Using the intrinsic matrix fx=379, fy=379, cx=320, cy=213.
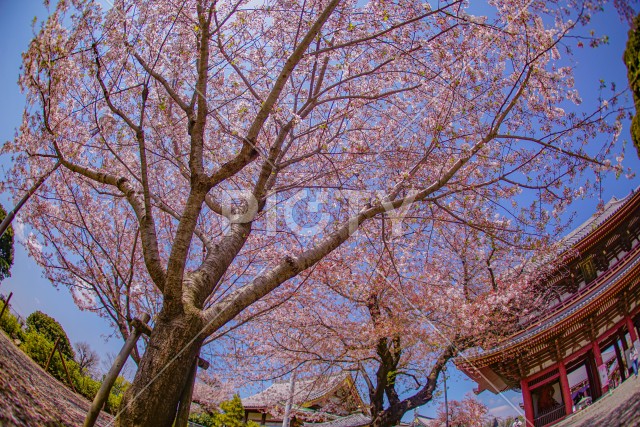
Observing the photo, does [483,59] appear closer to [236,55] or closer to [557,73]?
[557,73]

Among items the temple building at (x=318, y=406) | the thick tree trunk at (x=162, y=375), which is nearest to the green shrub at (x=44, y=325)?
the temple building at (x=318, y=406)

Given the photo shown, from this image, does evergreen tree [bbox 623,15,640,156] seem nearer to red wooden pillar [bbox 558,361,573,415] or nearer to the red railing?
the red railing

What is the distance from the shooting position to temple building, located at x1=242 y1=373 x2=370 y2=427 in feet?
44.2

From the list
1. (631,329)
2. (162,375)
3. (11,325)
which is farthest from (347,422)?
(162,375)

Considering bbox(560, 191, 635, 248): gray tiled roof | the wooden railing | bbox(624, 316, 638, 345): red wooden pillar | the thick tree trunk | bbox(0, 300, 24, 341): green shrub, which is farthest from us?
bbox(0, 300, 24, 341): green shrub

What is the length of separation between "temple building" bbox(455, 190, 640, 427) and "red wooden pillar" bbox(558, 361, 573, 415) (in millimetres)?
21

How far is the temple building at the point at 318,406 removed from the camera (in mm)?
13477

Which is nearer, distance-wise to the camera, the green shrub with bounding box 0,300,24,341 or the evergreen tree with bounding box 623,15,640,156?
the evergreen tree with bounding box 623,15,640,156

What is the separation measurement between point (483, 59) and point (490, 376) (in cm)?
843

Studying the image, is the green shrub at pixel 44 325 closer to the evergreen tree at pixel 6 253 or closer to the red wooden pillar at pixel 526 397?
the evergreen tree at pixel 6 253

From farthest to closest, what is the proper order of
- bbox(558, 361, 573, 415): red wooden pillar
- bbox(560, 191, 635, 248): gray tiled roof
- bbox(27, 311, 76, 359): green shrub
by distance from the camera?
1. bbox(27, 311, 76, 359): green shrub
2. bbox(558, 361, 573, 415): red wooden pillar
3. bbox(560, 191, 635, 248): gray tiled roof

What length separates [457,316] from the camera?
29.7 feet

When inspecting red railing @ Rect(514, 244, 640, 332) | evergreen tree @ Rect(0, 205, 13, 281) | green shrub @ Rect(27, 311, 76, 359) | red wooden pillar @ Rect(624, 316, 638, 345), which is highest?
evergreen tree @ Rect(0, 205, 13, 281)

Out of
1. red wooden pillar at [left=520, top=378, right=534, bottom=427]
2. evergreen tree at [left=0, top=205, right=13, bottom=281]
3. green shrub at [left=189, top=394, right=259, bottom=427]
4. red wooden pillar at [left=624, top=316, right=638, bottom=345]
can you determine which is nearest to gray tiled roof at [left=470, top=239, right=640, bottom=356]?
red wooden pillar at [left=624, top=316, right=638, bottom=345]
